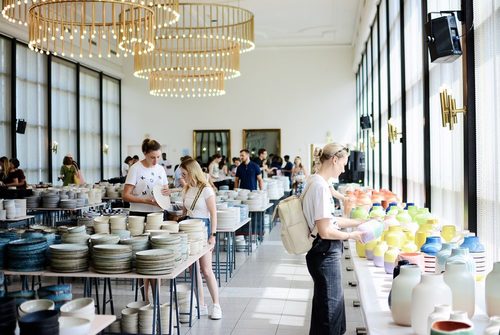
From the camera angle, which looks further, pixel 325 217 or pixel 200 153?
pixel 200 153

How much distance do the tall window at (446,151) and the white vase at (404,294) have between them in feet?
9.70

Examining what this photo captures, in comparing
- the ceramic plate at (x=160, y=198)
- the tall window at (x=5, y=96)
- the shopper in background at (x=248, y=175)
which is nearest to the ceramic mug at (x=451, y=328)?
the ceramic plate at (x=160, y=198)

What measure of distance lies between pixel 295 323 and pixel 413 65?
4.49 m

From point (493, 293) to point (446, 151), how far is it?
3915 millimetres

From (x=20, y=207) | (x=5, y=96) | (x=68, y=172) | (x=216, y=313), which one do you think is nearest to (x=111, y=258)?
(x=216, y=313)

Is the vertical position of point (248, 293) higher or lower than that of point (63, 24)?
lower

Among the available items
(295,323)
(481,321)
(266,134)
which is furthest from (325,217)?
(266,134)

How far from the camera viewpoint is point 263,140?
24062 mm

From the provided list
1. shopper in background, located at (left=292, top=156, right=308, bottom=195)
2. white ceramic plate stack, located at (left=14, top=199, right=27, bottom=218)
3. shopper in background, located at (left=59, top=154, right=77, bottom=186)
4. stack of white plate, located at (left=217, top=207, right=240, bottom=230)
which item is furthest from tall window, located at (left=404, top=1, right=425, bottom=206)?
shopper in background, located at (left=292, top=156, right=308, bottom=195)

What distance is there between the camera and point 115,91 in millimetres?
24344

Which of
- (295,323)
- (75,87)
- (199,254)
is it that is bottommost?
(295,323)

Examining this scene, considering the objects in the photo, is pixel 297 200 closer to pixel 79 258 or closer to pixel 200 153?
pixel 79 258

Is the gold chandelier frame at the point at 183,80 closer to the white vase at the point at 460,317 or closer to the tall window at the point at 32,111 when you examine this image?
the tall window at the point at 32,111

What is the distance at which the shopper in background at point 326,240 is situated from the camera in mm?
4102
